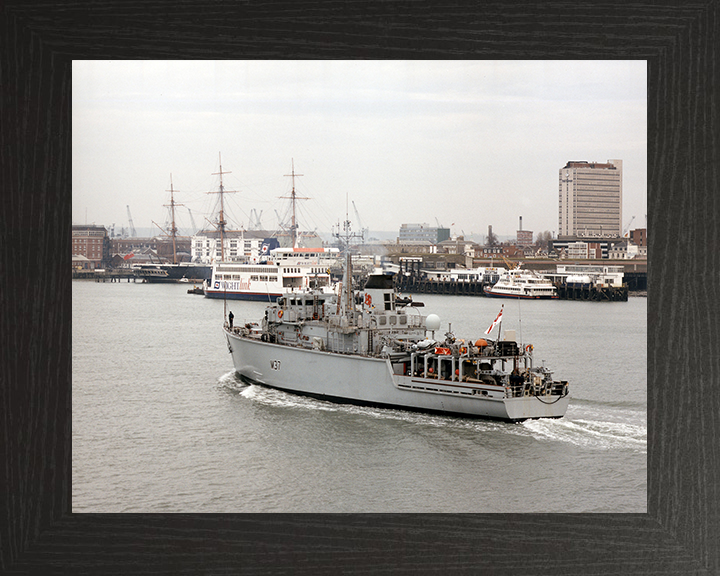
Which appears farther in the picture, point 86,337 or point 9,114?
point 86,337

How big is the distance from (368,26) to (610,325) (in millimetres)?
16547

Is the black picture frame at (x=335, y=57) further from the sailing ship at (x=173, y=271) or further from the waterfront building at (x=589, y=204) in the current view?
the sailing ship at (x=173, y=271)

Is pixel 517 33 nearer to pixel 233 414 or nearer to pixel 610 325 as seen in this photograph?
pixel 233 414

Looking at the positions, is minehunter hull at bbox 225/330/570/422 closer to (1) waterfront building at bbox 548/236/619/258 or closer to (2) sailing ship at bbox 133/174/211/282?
(1) waterfront building at bbox 548/236/619/258

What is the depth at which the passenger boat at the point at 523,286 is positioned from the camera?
2430 cm

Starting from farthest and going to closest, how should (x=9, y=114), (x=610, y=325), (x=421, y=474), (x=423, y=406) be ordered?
(x=610, y=325) → (x=423, y=406) → (x=421, y=474) → (x=9, y=114)

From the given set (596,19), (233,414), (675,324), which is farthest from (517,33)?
(233,414)

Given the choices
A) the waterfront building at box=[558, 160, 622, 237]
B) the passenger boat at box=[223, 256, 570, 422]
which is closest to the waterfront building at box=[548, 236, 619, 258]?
the waterfront building at box=[558, 160, 622, 237]

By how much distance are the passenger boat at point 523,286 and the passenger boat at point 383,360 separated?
13.3 metres

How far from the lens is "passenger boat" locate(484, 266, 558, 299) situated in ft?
79.7

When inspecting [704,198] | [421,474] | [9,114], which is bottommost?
[421,474]

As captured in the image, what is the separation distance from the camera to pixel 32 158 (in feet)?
8.11

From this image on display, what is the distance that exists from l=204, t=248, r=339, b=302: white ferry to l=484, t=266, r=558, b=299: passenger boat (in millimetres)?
5241

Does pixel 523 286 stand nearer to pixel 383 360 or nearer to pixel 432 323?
pixel 432 323
